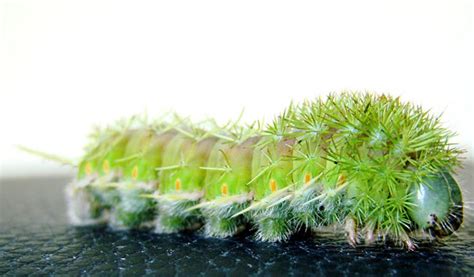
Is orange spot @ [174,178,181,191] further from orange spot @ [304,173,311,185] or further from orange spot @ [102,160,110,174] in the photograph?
orange spot @ [304,173,311,185]

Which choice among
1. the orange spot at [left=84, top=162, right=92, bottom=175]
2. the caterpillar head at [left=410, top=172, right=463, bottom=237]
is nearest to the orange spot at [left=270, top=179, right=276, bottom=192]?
the caterpillar head at [left=410, top=172, right=463, bottom=237]

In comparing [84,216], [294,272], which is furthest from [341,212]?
[84,216]

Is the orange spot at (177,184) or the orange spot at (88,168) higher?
the orange spot at (88,168)

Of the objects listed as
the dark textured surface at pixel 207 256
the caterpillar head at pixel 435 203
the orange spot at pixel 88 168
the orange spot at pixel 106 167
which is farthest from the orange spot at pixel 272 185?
the orange spot at pixel 88 168

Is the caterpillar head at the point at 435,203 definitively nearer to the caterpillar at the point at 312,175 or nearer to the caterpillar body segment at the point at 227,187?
the caterpillar at the point at 312,175

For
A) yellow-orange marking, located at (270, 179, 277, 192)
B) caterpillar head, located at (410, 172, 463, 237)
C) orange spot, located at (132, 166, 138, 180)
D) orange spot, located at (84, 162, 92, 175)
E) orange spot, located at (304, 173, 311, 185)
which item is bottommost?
caterpillar head, located at (410, 172, 463, 237)

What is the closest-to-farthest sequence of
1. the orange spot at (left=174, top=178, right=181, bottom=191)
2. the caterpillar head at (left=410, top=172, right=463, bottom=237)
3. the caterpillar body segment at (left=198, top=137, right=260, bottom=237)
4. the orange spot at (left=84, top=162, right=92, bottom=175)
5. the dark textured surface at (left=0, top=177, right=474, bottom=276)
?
the dark textured surface at (left=0, top=177, right=474, bottom=276), the caterpillar head at (left=410, top=172, right=463, bottom=237), the caterpillar body segment at (left=198, top=137, right=260, bottom=237), the orange spot at (left=174, top=178, right=181, bottom=191), the orange spot at (left=84, top=162, right=92, bottom=175)

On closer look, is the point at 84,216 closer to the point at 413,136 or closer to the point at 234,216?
the point at 234,216
